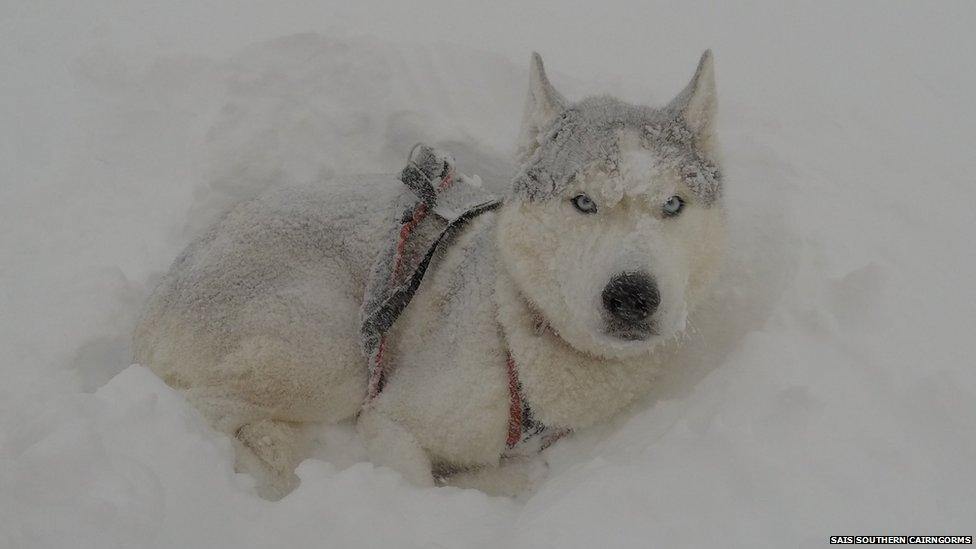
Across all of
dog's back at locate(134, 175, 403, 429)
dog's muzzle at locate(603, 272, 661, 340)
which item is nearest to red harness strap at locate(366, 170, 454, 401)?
dog's back at locate(134, 175, 403, 429)

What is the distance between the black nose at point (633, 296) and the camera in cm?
243

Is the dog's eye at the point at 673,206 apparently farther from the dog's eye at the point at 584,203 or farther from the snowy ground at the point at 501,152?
the snowy ground at the point at 501,152

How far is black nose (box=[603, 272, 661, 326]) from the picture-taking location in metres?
2.43

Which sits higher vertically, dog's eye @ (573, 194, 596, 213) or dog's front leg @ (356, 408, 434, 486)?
dog's eye @ (573, 194, 596, 213)

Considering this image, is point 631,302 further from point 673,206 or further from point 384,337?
point 384,337

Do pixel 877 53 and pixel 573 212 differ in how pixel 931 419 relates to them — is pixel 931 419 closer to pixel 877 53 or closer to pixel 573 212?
pixel 573 212

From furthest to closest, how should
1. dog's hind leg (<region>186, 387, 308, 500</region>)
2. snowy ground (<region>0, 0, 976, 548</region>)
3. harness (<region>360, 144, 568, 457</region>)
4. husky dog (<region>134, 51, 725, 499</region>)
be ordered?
harness (<region>360, 144, 568, 457</region>) < dog's hind leg (<region>186, 387, 308, 500</region>) < husky dog (<region>134, 51, 725, 499</region>) < snowy ground (<region>0, 0, 976, 548</region>)

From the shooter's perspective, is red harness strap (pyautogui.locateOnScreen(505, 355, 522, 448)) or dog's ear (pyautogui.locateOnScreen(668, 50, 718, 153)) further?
red harness strap (pyautogui.locateOnScreen(505, 355, 522, 448))

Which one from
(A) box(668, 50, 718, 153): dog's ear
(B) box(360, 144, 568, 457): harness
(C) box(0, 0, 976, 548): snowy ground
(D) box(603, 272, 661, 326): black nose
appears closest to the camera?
(C) box(0, 0, 976, 548): snowy ground

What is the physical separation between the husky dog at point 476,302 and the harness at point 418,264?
0.06m

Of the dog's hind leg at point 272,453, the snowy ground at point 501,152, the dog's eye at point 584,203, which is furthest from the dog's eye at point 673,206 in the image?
the dog's hind leg at point 272,453

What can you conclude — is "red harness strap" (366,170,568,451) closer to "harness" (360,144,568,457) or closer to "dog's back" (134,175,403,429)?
"harness" (360,144,568,457)

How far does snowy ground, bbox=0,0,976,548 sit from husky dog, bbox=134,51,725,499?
31 centimetres

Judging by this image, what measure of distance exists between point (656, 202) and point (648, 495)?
116cm
